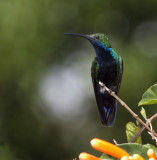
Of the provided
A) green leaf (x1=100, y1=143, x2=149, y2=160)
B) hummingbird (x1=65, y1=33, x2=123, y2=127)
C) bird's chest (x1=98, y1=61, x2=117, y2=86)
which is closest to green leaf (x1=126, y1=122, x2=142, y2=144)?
green leaf (x1=100, y1=143, x2=149, y2=160)

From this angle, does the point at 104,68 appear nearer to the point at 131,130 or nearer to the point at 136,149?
the point at 131,130

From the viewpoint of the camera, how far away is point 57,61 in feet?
52.1

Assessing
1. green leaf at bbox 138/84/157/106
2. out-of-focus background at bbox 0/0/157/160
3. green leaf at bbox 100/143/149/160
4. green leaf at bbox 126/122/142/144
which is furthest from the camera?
out-of-focus background at bbox 0/0/157/160

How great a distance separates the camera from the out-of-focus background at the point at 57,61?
497 inches

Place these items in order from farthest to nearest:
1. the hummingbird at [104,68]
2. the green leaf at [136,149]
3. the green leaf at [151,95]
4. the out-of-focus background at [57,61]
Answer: the out-of-focus background at [57,61] → the hummingbird at [104,68] → the green leaf at [151,95] → the green leaf at [136,149]

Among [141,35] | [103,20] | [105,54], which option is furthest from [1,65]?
[105,54]

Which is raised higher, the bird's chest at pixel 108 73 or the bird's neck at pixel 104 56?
the bird's neck at pixel 104 56

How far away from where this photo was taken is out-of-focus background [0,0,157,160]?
41.4 ft

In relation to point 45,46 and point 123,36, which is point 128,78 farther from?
point 45,46

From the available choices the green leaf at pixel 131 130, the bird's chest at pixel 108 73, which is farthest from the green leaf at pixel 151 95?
the bird's chest at pixel 108 73

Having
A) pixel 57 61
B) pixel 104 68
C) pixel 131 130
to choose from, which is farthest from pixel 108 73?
pixel 57 61

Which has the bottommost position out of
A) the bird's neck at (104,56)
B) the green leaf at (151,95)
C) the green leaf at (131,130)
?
the green leaf at (131,130)

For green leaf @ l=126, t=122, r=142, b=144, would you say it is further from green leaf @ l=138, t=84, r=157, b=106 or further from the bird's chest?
the bird's chest

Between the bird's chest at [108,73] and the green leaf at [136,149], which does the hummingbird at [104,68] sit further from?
the green leaf at [136,149]
